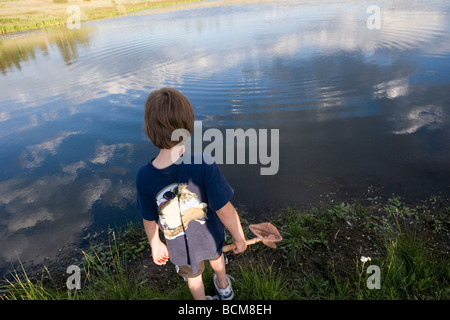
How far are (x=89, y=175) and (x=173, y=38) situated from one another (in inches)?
363

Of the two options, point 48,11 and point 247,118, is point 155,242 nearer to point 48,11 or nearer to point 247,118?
point 247,118

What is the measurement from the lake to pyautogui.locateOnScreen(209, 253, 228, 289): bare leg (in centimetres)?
136

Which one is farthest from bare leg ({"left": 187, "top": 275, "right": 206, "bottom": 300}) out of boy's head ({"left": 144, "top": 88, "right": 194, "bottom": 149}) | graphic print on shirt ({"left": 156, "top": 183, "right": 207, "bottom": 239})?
boy's head ({"left": 144, "top": 88, "right": 194, "bottom": 149})

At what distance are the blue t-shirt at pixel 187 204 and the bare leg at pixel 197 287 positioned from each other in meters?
0.18

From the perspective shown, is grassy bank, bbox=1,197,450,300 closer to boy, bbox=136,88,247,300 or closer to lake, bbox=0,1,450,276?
lake, bbox=0,1,450,276

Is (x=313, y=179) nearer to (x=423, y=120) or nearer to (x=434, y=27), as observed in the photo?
(x=423, y=120)

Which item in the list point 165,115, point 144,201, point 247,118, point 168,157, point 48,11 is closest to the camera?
point 165,115

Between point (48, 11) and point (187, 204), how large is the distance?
33538mm

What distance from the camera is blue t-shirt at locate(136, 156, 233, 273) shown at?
4.91ft

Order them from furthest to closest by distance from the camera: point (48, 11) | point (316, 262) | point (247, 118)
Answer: point (48, 11) < point (247, 118) < point (316, 262)

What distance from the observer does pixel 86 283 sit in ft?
8.19

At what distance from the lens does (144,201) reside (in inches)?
63.6

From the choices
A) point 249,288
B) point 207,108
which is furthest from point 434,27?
point 249,288

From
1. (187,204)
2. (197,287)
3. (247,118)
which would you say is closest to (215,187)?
(187,204)
